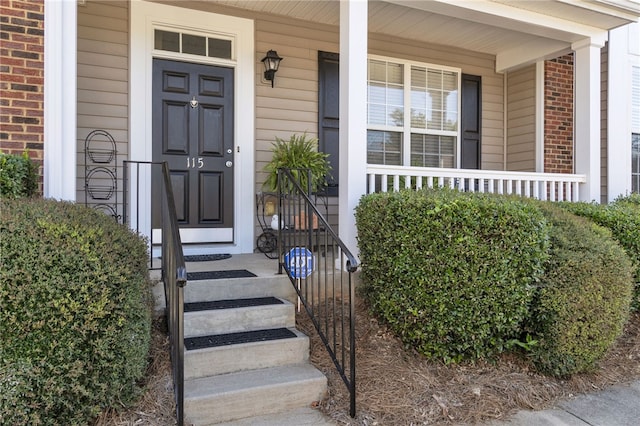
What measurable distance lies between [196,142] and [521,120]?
4262mm

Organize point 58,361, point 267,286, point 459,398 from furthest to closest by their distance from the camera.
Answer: point 267,286 < point 459,398 < point 58,361

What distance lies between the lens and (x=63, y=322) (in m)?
2.09

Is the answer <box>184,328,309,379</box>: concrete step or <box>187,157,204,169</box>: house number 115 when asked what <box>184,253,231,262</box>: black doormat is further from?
<box>184,328,309,379</box>: concrete step

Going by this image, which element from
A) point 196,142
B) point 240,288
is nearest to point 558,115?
point 196,142

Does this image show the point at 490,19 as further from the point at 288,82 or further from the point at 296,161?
the point at 296,161

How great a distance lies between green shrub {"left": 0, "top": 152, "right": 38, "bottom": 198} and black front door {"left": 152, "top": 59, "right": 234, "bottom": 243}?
159 centimetres

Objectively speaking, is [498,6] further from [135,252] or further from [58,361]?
[58,361]

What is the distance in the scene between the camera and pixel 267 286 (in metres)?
3.46

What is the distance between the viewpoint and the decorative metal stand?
14.1 feet

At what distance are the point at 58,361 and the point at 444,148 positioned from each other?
5110 mm

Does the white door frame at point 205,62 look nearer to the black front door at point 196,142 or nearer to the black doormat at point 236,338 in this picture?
the black front door at point 196,142

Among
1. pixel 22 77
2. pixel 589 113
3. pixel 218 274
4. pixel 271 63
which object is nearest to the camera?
pixel 22 77

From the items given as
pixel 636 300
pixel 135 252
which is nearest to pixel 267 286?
pixel 135 252

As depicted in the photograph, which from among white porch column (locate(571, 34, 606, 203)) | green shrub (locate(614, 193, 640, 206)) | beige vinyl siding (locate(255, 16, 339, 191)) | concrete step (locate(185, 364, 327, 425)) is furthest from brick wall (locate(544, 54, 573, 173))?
concrete step (locate(185, 364, 327, 425))
